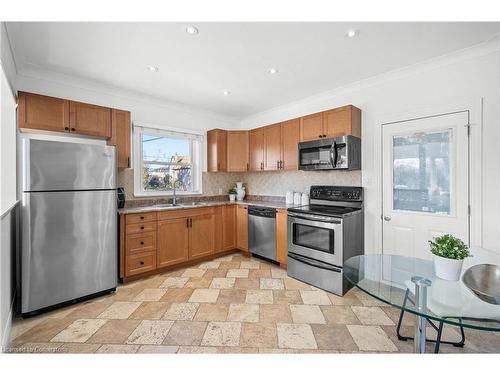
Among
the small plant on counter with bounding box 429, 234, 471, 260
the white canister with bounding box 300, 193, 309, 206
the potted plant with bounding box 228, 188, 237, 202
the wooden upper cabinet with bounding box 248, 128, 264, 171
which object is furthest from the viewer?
the potted plant with bounding box 228, 188, 237, 202

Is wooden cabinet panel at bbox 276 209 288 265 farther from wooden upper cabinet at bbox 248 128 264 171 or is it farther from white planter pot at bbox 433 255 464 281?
white planter pot at bbox 433 255 464 281

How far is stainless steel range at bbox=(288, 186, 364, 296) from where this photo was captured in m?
2.64

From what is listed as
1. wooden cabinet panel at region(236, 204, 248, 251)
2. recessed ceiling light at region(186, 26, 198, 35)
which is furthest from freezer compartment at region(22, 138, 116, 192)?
wooden cabinet panel at region(236, 204, 248, 251)

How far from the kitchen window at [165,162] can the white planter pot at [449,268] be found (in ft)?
11.7

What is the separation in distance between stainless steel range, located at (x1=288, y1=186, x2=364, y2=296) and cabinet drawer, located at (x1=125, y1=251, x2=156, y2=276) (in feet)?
6.11

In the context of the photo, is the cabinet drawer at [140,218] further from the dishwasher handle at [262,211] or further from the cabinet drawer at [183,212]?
the dishwasher handle at [262,211]

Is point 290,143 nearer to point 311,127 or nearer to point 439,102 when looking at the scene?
point 311,127

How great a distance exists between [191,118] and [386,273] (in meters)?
3.74

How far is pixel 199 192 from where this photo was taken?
14.0 feet

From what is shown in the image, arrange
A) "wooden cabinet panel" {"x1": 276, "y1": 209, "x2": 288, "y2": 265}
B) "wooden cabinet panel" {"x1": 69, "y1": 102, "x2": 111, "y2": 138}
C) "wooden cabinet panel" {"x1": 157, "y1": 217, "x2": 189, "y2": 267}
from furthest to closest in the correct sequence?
"wooden cabinet panel" {"x1": 276, "y1": 209, "x2": 288, "y2": 265} < "wooden cabinet panel" {"x1": 157, "y1": 217, "x2": 189, "y2": 267} < "wooden cabinet panel" {"x1": 69, "y1": 102, "x2": 111, "y2": 138}

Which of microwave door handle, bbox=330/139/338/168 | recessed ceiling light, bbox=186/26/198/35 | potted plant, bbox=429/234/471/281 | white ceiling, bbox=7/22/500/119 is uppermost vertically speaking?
white ceiling, bbox=7/22/500/119

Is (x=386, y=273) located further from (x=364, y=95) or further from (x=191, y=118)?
(x=191, y=118)

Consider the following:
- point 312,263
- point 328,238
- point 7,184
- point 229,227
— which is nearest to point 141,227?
point 7,184

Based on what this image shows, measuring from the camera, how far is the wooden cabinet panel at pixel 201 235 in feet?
11.5
